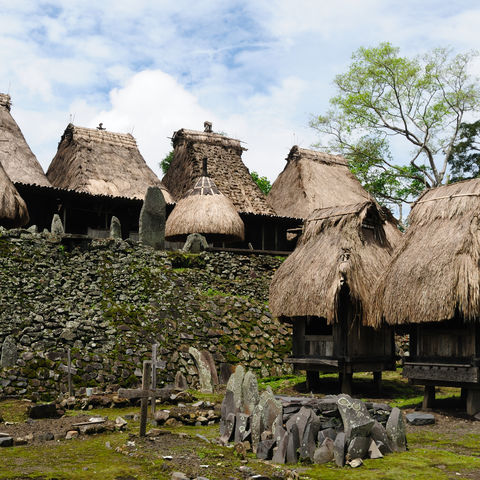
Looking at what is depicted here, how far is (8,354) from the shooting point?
46.3 feet

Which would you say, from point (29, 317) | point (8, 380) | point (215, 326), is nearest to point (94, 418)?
point (8, 380)

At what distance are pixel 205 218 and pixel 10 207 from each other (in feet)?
24.1

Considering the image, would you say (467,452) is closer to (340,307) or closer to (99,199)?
(340,307)

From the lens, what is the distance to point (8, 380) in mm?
13711

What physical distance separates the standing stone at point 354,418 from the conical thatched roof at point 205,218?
53.2 feet

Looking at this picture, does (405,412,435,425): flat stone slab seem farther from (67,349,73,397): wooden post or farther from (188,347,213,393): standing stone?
(67,349,73,397): wooden post

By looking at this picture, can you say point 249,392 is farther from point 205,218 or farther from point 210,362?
point 205,218

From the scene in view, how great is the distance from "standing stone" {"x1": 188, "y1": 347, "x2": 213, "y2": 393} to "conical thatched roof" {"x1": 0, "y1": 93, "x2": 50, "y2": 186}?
12379mm

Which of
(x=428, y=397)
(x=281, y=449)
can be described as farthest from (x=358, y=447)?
(x=428, y=397)

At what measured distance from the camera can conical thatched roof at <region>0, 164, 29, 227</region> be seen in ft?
67.1

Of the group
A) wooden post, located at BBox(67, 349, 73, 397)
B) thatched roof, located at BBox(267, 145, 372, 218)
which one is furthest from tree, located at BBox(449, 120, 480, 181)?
wooden post, located at BBox(67, 349, 73, 397)

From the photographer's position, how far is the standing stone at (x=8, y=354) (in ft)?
46.1

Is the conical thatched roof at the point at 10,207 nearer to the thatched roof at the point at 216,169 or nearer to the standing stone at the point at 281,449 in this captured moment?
the thatched roof at the point at 216,169

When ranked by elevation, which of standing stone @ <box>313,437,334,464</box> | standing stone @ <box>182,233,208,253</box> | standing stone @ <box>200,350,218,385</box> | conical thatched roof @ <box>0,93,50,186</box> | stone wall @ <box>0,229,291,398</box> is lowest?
standing stone @ <box>313,437,334,464</box>
